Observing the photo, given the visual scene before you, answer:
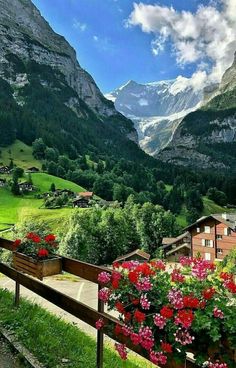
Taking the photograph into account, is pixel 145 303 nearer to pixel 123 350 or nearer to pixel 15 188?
pixel 123 350

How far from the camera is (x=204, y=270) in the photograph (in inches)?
164

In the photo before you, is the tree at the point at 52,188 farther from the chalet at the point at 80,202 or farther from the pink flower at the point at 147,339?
the pink flower at the point at 147,339

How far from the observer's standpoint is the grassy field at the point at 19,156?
175012 mm

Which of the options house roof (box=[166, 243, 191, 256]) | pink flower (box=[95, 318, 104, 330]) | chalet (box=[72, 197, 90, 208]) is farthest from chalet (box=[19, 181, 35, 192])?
pink flower (box=[95, 318, 104, 330])

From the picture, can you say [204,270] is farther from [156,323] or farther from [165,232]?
[165,232]

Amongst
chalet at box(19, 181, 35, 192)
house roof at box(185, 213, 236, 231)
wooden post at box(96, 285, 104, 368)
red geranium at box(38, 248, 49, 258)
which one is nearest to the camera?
wooden post at box(96, 285, 104, 368)

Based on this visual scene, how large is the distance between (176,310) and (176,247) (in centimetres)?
8815

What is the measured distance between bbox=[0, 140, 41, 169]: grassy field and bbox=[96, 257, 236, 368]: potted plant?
169441mm

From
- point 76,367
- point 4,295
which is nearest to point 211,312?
point 76,367

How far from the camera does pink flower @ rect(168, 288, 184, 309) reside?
12.2 feet

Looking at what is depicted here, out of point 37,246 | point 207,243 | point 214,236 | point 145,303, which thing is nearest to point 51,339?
point 37,246

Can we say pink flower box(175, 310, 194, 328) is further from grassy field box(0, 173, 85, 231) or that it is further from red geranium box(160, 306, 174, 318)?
grassy field box(0, 173, 85, 231)

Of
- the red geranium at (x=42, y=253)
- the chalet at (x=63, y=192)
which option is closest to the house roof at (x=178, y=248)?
the chalet at (x=63, y=192)

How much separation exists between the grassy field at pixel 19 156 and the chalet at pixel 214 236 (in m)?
105
